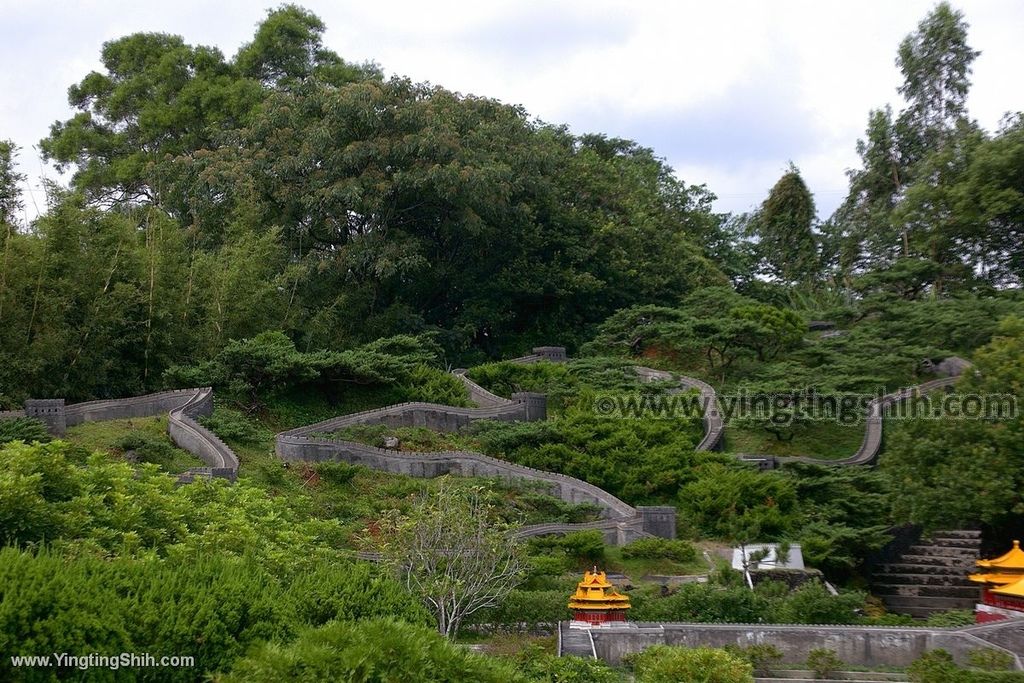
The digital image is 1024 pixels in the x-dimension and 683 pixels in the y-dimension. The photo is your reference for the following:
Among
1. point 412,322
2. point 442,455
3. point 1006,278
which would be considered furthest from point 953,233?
point 442,455

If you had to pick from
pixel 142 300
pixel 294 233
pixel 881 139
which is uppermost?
pixel 881 139

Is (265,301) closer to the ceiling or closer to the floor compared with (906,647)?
closer to the ceiling

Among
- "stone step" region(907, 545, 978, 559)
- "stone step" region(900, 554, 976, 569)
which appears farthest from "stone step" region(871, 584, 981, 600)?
"stone step" region(907, 545, 978, 559)

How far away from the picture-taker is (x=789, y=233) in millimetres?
45844

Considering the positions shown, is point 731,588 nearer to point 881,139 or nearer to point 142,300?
point 142,300

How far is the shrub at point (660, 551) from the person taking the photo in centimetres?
2267

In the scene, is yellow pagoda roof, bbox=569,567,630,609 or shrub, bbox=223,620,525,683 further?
yellow pagoda roof, bbox=569,567,630,609

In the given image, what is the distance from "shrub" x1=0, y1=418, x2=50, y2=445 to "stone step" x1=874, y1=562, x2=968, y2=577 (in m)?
16.3

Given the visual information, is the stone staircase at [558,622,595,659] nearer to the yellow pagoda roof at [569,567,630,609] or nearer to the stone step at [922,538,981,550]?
the yellow pagoda roof at [569,567,630,609]

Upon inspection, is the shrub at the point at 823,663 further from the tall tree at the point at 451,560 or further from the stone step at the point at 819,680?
the tall tree at the point at 451,560

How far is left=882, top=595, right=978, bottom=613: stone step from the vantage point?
71.7 feet

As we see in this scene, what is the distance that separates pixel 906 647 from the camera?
16203 mm

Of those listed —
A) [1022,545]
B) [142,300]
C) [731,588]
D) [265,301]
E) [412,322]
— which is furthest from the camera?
[412,322]

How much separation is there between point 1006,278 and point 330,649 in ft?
110
